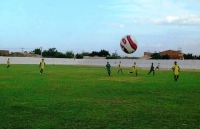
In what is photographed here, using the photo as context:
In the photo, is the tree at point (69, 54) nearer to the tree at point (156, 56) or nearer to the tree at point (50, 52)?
the tree at point (50, 52)

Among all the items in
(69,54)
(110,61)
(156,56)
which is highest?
(69,54)

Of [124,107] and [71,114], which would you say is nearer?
[71,114]

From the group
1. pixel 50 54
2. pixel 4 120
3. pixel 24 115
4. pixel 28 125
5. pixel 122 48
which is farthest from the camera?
pixel 50 54

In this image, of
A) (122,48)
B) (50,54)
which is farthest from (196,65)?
(50,54)

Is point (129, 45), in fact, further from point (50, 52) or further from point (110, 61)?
point (50, 52)

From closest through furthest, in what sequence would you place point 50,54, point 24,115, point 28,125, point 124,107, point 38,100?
point 28,125
point 24,115
point 124,107
point 38,100
point 50,54

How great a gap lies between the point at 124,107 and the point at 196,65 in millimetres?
46529

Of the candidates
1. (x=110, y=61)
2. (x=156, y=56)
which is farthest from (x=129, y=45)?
(x=156, y=56)

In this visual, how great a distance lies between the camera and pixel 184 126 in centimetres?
821

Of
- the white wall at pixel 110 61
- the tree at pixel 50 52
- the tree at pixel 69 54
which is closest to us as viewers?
the white wall at pixel 110 61

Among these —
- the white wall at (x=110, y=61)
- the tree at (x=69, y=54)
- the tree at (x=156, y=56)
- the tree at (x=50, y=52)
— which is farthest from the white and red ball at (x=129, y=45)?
the tree at (x=50, y=52)

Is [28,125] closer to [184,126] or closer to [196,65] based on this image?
[184,126]

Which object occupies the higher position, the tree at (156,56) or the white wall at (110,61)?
the tree at (156,56)

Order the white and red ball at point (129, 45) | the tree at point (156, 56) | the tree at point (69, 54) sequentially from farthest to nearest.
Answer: the tree at point (69, 54), the tree at point (156, 56), the white and red ball at point (129, 45)
